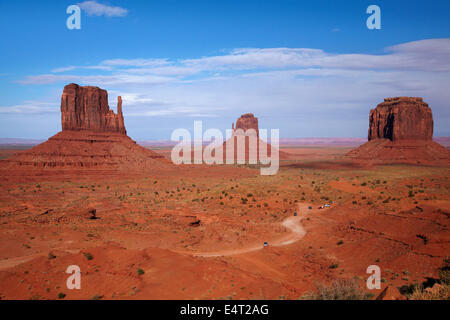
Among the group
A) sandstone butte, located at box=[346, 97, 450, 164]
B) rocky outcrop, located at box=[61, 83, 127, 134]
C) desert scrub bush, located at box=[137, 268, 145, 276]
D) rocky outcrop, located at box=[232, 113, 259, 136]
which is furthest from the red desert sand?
rocky outcrop, located at box=[232, 113, 259, 136]

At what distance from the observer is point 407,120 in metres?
84.7

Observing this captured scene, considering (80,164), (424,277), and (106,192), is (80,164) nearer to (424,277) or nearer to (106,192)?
(106,192)

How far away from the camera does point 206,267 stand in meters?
12.5

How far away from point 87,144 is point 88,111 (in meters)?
8.51

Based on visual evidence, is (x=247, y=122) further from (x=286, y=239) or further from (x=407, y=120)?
(x=286, y=239)

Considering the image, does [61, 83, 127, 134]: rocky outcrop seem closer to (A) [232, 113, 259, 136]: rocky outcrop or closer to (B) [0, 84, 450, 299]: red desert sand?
Result: (B) [0, 84, 450, 299]: red desert sand

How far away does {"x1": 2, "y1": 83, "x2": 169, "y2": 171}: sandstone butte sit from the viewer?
59750 mm

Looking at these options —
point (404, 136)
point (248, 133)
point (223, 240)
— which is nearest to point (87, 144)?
point (223, 240)

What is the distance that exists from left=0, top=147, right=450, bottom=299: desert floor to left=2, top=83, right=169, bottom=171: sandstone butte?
66.7 ft

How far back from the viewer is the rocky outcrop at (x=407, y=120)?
278 feet

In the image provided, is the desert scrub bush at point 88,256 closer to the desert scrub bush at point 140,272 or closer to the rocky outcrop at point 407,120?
the desert scrub bush at point 140,272
